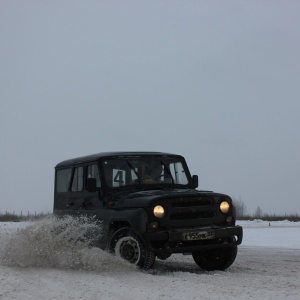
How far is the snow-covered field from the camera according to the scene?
5746 mm

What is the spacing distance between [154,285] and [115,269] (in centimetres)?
130

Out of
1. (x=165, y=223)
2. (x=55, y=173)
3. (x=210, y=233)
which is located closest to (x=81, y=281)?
(x=165, y=223)

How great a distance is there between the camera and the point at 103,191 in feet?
27.8

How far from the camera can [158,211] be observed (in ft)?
24.5

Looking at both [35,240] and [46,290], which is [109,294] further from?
[35,240]

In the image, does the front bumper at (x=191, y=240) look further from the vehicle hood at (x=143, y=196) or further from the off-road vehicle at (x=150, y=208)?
the vehicle hood at (x=143, y=196)

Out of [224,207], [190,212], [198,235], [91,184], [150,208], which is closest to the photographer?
[150,208]

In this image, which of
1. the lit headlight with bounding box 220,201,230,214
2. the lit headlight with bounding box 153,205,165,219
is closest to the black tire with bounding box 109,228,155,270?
the lit headlight with bounding box 153,205,165,219

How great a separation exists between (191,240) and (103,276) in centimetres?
146

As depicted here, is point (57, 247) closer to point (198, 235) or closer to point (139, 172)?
point (139, 172)

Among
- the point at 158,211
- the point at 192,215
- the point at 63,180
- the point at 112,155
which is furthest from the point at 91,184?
the point at 192,215

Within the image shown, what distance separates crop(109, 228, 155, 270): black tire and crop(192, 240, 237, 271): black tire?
150 centimetres

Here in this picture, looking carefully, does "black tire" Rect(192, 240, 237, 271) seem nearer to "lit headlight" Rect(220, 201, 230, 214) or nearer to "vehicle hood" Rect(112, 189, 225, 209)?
"lit headlight" Rect(220, 201, 230, 214)

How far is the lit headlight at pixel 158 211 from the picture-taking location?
7.46 metres
